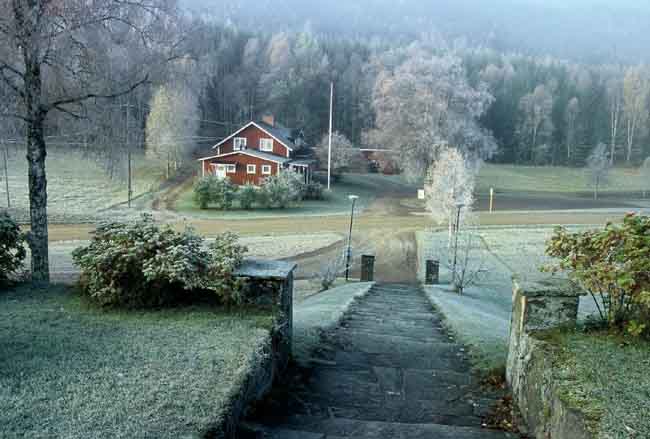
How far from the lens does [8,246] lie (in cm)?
670

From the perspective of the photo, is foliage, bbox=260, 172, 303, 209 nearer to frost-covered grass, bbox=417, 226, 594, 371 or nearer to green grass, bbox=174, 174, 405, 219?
green grass, bbox=174, 174, 405, 219

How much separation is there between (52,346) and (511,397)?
12.5 ft

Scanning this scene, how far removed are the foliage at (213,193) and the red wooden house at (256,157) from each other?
4.78m

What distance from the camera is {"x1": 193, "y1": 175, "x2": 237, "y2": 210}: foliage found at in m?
37.0

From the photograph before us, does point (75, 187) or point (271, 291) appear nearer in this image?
point (271, 291)

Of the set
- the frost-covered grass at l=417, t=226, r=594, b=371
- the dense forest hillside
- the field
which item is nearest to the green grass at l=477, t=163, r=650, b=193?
the field

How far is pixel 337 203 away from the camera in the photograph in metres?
42.8

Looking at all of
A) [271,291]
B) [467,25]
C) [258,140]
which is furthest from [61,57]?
[467,25]

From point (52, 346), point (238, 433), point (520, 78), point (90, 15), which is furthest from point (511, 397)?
point (520, 78)

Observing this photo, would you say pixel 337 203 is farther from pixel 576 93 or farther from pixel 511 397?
pixel 576 93

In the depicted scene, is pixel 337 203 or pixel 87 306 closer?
pixel 87 306

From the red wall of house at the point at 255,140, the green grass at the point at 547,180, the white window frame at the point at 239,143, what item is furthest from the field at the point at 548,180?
the white window frame at the point at 239,143

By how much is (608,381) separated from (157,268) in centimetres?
402

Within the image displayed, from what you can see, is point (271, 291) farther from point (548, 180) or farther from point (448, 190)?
point (548, 180)
